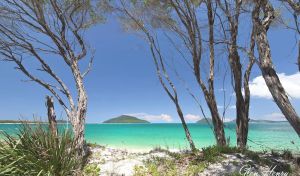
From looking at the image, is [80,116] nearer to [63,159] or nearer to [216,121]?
[63,159]

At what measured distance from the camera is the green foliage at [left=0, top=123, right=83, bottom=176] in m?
7.80

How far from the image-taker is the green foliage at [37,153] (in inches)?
307

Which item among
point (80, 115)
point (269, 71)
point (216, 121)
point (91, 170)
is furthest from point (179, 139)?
point (269, 71)

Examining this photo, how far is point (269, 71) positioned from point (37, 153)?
593 centimetres

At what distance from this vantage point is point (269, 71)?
8977 millimetres

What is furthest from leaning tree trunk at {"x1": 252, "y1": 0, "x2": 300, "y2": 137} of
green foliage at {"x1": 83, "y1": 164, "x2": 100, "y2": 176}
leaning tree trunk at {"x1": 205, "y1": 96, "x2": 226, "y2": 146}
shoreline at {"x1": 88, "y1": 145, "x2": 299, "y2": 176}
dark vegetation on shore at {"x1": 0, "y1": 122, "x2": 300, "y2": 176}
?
green foliage at {"x1": 83, "y1": 164, "x2": 100, "y2": 176}

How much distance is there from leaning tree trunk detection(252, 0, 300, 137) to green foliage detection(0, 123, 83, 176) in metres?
5.09

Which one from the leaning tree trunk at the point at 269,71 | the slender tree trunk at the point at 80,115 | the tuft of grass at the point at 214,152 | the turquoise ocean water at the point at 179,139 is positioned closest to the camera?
the leaning tree trunk at the point at 269,71

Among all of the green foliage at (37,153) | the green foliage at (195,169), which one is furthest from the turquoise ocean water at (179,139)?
the green foliage at (195,169)

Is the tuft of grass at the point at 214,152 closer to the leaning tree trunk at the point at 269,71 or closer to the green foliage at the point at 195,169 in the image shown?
the green foliage at the point at 195,169

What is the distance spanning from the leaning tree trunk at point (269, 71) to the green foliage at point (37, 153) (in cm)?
509

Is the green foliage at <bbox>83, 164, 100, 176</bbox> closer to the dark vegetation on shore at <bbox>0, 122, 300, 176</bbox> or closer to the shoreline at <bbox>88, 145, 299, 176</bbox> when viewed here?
the dark vegetation on shore at <bbox>0, 122, 300, 176</bbox>

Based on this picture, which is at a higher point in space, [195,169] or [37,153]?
[37,153]

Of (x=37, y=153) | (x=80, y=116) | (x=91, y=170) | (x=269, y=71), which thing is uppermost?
(x=269, y=71)
